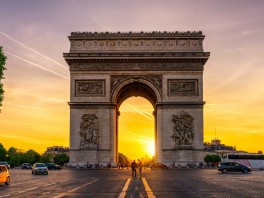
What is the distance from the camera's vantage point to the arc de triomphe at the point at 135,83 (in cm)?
6119

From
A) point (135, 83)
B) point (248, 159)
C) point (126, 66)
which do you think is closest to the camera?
point (126, 66)

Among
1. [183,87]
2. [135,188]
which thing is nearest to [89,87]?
[183,87]

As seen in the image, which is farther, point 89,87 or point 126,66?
point 126,66

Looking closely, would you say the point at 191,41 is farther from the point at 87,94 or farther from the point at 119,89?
the point at 87,94

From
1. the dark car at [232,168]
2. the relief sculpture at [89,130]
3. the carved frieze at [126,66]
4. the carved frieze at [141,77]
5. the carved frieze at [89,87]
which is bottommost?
the dark car at [232,168]

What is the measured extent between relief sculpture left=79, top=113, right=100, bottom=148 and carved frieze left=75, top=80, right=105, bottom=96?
2.88 metres

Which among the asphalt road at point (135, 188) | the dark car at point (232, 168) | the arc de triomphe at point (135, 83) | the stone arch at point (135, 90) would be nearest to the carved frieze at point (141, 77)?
the arc de triomphe at point (135, 83)

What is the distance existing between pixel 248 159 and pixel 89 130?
3620 cm

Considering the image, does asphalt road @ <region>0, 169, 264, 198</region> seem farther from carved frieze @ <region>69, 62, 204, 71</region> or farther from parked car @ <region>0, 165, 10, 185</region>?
carved frieze @ <region>69, 62, 204, 71</region>

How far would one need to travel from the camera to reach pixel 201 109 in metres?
61.8

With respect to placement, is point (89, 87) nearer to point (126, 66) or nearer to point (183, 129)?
point (126, 66)

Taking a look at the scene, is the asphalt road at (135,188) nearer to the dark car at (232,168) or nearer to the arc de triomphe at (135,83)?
the dark car at (232,168)

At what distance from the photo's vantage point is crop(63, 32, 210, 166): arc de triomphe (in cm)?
6119

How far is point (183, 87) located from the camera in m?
62.6
